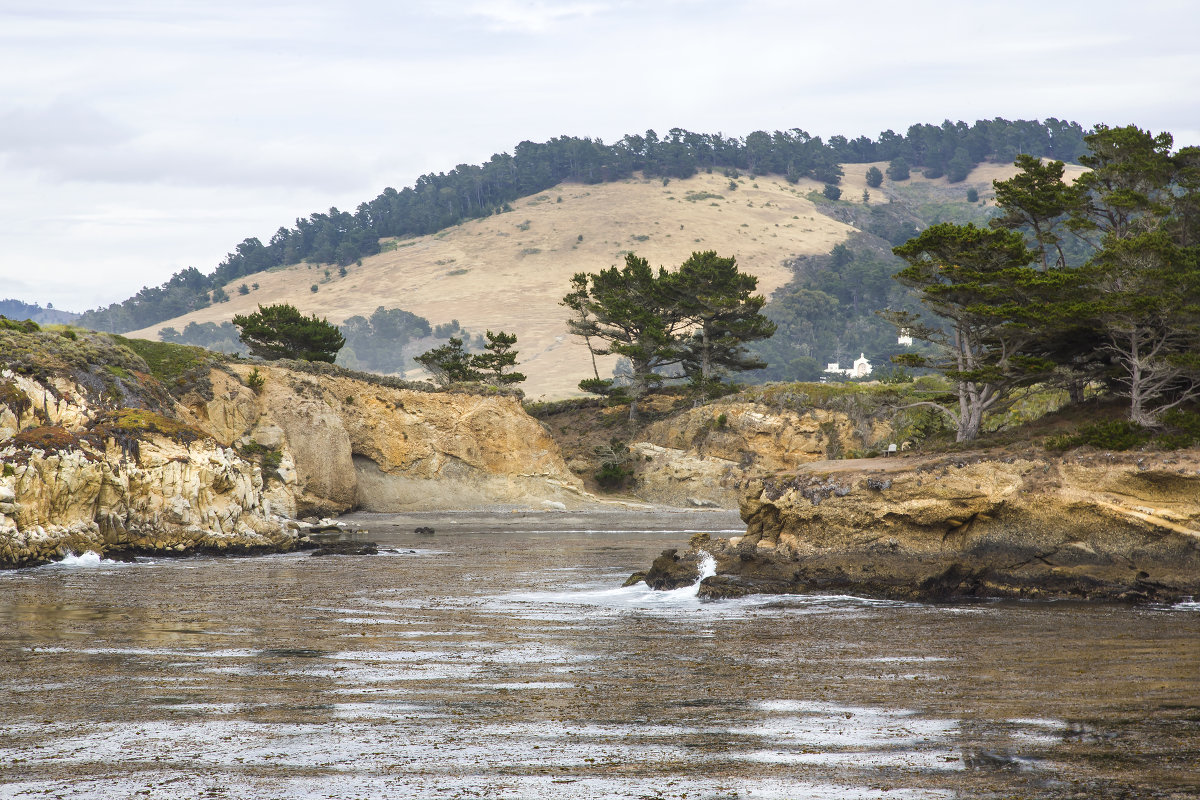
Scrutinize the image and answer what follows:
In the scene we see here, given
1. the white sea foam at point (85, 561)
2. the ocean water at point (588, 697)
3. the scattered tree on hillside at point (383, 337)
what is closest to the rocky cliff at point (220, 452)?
the white sea foam at point (85, 561)

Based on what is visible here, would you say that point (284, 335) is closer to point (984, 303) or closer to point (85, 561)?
point (85, 561)

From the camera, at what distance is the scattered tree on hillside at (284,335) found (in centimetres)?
6800

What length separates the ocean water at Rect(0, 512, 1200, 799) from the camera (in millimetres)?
10492

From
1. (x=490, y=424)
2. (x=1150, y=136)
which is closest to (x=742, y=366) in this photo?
(x=490, y=424)

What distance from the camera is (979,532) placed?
88.3 feet

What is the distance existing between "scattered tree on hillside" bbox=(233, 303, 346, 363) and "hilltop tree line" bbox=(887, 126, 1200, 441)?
4319cm

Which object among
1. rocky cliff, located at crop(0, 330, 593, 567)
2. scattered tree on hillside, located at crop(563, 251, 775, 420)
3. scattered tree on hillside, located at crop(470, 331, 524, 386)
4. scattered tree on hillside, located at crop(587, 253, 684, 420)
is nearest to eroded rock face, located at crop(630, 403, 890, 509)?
scattered tree on hillside, located at crop(563, 251, 775, 420)

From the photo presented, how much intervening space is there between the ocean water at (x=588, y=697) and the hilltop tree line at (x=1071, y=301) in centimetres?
906

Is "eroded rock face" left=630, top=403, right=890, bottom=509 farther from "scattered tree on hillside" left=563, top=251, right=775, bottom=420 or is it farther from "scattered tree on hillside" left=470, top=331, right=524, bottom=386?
"scattered tree on hillside" left=470, top=331, right=524, bottom=386

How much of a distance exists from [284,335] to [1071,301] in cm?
5179

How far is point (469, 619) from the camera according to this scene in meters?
22.5

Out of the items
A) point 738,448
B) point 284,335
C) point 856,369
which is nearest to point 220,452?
point 284,335

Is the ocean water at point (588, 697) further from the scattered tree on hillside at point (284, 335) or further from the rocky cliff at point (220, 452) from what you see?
the scattered tree on hillside at point (284, 335)

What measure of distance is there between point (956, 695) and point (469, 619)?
448 inches
